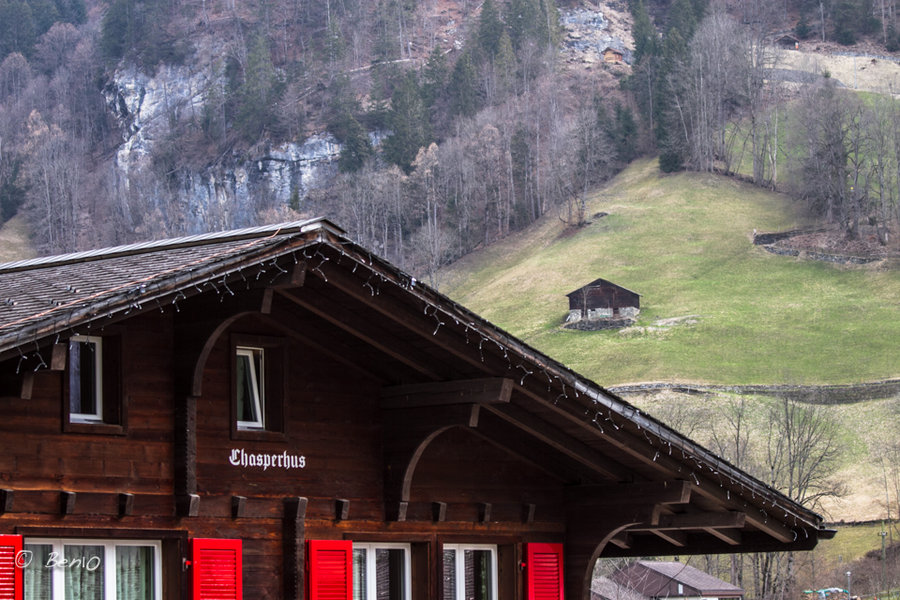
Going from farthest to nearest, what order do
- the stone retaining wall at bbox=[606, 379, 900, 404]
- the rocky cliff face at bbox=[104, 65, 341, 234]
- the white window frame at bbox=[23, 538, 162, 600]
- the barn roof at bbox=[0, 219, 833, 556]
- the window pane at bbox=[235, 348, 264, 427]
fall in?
the rocky cliff face at bbox=[104, 65, 341, 234] < the stone retaining wall at bbox=[606, 379, 900, 404] < the window pane at bbox=[235, 348, 264, 427] < the white window frame at bbox=[23, 538, 162, 600] < the barn roof at bbox=[0, 219, 833, 556]

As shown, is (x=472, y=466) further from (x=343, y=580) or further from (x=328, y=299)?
(x=328, y=299)

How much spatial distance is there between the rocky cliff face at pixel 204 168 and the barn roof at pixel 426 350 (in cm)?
14837

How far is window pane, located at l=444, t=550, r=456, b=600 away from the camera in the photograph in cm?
1145

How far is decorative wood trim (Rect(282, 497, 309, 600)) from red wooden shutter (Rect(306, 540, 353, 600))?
0.06 m

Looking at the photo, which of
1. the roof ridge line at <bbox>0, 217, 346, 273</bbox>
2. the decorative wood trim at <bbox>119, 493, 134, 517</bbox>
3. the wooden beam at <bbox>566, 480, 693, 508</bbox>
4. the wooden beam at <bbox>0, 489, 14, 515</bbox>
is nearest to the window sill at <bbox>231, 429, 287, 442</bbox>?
the decorative wood trim at <bbox>119, 493, 134, 517</bbox>

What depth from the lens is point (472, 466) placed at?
11484mm

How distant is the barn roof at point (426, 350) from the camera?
822 centimetres

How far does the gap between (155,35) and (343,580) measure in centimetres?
19075

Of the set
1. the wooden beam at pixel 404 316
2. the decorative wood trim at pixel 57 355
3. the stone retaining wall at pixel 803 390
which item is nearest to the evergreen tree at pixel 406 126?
the stone retaining wall at pixel 803 390

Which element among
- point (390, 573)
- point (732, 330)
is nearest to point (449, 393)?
point (390, 573)

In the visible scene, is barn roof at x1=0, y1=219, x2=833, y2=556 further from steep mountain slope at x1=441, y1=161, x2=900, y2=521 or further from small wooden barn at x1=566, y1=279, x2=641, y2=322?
small wooden barn at x1=566, y1=279, x2=641, y2=322

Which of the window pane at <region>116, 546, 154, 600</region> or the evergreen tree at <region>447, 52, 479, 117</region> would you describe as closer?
the window pane at <region>116, 546, 154, 600</region>

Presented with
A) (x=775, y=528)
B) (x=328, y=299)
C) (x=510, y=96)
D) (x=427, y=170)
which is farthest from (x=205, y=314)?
(x=510, y=96)

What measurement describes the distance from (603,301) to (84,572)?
323ft
